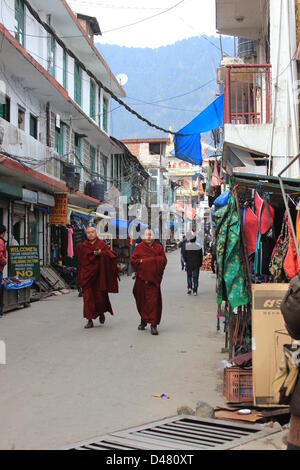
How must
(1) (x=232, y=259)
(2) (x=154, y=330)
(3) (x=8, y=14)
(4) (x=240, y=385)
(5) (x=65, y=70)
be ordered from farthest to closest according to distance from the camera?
1. (5) (x=65, y=70)
2. (3) (x=8, y=14)
3. (2) (x=154, y=330)
4. (1) (x=232, y=259)
5. (4) (x=240, y=385)

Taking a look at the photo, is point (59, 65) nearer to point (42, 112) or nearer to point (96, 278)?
point (42, 112)

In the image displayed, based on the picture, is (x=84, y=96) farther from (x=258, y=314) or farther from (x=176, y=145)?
(x=258, y=314)

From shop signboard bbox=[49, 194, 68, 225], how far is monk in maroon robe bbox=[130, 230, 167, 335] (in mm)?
10141

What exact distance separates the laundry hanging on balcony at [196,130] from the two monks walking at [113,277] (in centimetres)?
641

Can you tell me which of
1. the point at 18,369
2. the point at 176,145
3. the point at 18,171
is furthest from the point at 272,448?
the point at 176,145

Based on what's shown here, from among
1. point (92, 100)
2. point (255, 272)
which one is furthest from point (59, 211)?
point (255, 272)

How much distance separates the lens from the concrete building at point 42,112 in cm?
1459

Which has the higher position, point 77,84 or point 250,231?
point 77,84

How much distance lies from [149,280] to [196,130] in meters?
7.37

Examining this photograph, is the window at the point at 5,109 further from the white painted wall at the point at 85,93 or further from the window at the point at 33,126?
the white painted wall at the point at 85,93

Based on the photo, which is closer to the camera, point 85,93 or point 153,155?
Result: point 85,93

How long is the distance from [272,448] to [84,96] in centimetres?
2287

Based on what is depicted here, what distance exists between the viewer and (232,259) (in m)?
5.69
